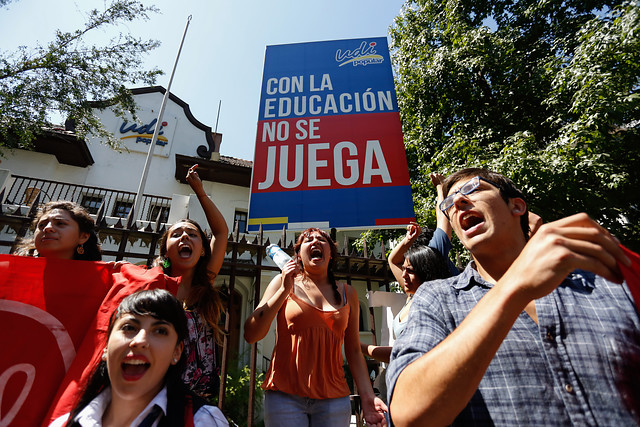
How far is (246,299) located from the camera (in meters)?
11.3

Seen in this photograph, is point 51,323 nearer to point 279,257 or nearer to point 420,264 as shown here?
point 279,257

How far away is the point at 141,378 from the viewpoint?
1.29 metres

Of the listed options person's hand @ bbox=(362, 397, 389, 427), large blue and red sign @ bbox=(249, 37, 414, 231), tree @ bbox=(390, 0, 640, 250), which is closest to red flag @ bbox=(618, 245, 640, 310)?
person's hand @ bbox=(362, 397, 389, 427)

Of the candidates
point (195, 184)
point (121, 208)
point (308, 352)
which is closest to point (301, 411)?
point (308, 352)

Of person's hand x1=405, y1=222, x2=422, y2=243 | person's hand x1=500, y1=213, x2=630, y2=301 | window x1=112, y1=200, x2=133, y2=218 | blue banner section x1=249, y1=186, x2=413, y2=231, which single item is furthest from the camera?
window x1=112, y1=200, x2=133, y2=218

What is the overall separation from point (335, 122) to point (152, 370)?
3440 mm

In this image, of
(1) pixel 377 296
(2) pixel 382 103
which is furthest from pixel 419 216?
(1) pixel 377 296

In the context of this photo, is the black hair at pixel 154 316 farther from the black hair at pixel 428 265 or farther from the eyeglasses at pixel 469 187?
the black hair at pixel 428 265

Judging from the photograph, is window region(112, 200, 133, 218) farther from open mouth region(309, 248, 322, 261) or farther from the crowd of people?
open mouth region(309, 248, 322, 261)

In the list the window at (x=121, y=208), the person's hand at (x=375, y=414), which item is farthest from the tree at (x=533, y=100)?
the window at (x=121, y=208)

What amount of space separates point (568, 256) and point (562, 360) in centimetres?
38

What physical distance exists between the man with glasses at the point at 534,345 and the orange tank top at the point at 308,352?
1.10m

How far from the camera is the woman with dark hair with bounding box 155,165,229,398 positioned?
1.79m

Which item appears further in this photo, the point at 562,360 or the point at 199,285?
the point at 199,285
